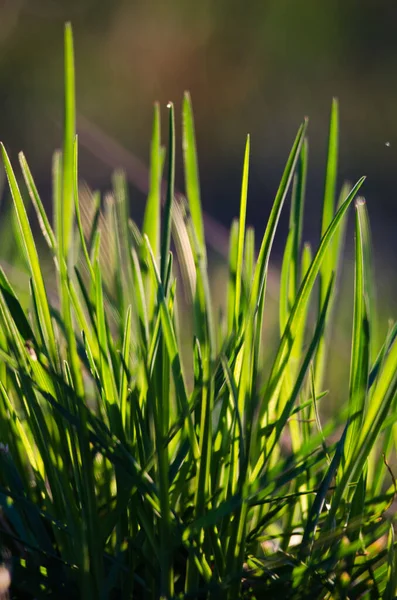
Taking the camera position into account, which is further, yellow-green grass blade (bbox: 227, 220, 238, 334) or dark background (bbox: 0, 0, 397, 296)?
dark background (bbox: 0, 0, 397, 296)

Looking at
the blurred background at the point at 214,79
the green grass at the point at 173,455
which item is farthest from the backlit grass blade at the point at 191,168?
the blurred background at the point at 214,79

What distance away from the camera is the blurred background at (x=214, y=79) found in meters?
1.75

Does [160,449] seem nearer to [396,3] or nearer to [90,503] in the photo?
[90,503]

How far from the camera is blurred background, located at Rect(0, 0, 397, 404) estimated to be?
5.74 feet

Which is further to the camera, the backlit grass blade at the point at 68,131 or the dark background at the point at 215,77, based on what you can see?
the dark background at the point at 215,77

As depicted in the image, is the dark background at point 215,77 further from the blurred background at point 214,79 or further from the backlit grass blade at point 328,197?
the backlit grass blade at point 328,197

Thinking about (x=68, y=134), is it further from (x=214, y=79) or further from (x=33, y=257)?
(x=214, y=79)

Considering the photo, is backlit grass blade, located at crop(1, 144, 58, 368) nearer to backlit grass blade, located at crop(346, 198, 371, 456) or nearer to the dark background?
backlit grass blade, located at crop(346, 198, 371, 456)

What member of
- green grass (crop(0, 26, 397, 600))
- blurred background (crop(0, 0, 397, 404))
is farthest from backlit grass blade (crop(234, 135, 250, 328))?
blurred background (crop(0, 0, 397, 404))

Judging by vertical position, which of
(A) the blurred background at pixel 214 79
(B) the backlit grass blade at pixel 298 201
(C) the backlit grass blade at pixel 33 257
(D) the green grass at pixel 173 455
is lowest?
(D) the green grass at pixel 173 455

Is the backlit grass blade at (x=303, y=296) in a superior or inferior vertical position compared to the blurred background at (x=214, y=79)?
inferior

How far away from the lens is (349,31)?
82.4 inches

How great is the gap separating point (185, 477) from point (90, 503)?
42mm

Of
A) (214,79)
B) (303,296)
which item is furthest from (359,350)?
(214,79)
